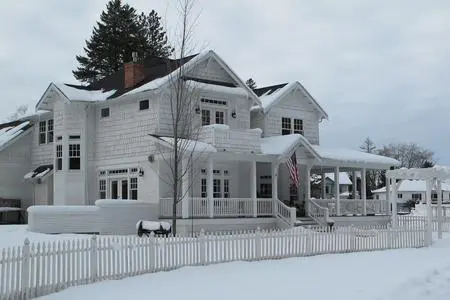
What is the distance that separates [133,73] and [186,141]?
7228 millimetres

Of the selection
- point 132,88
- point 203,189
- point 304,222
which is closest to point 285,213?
point 304,222

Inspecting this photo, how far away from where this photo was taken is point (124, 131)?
2912cm

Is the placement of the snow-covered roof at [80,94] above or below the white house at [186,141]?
above

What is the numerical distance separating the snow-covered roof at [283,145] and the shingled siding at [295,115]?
3.30m

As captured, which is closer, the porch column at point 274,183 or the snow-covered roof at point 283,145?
the snow-covered roof at point 283,145

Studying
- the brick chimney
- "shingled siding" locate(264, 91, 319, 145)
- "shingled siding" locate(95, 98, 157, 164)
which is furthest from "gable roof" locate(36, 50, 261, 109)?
"shingled siding" locate(264, 91, 319, 145)

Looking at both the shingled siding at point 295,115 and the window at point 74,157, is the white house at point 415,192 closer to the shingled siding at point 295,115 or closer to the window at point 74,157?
the shingled siding at point 295,115

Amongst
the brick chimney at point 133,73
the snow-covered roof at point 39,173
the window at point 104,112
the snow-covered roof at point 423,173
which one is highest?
the brick chimney at point 133,73

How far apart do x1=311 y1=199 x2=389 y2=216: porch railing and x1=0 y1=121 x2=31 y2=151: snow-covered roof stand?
16.5 metres

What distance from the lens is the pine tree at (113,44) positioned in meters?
54.7

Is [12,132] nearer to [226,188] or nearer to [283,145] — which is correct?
[226,188]

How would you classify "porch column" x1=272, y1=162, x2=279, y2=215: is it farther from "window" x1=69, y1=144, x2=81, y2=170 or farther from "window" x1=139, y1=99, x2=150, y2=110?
"window" x1=69, y1=144, x2=81, y2=170

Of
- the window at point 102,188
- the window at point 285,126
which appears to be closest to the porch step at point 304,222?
the window at point 285,126

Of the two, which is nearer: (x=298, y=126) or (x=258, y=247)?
(x=258, y=247)
